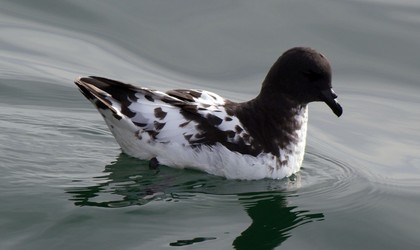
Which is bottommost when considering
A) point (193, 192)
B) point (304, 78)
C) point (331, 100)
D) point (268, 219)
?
point (268, 219)

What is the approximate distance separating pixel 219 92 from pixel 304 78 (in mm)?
3075

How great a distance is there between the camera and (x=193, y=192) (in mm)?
9422

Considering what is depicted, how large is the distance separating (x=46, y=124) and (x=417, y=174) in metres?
4.00

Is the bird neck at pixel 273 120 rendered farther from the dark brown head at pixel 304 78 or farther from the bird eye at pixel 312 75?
the bird eye at pixel 312 75

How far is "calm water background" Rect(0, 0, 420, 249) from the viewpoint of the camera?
8.69 metres

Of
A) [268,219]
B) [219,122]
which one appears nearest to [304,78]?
[219,122]

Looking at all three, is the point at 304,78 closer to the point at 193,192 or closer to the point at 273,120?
the point at 273,120

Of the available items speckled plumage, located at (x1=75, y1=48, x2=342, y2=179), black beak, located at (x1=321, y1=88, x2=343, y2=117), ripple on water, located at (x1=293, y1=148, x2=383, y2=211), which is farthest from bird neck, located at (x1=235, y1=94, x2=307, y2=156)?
ripple on water, located at (x1=293, y1=148, x2=383, y2=211)

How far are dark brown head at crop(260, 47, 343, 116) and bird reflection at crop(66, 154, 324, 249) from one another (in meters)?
0.86

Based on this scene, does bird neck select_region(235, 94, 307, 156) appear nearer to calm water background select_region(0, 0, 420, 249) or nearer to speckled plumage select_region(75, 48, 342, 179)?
speckled plumage select_region(75, 48, 342, 179)

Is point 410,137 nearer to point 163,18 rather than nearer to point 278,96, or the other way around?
point 278,96

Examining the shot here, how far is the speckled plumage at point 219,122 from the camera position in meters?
9.66

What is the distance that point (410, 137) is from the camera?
38.7 ft

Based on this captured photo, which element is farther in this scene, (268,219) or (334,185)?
(334,185)
